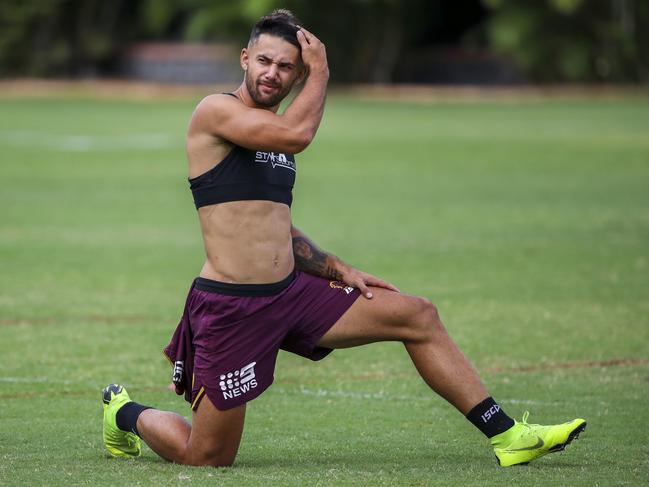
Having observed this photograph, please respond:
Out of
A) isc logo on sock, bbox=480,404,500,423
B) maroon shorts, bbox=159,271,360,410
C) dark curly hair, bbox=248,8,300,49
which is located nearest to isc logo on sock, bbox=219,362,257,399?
maroon shorts, bbox=159,271,360,410

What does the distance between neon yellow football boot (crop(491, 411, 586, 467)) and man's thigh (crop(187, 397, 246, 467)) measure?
1.35m

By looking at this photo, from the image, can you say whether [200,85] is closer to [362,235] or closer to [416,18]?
[416,18]

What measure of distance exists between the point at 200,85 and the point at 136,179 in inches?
1118

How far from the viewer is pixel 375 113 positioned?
133ft

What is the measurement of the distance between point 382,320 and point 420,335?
0.21 metres

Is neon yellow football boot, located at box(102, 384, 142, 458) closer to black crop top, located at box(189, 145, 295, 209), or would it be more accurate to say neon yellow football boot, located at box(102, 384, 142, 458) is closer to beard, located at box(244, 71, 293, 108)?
black crop top, located at box(189, 145, 295, 209)

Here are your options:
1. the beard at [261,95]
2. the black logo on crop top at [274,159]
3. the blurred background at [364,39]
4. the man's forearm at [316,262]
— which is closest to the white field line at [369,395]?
the man's forearm at [316,262]

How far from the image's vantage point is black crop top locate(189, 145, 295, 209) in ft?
23.3

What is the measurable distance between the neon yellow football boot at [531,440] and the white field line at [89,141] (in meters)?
24.6

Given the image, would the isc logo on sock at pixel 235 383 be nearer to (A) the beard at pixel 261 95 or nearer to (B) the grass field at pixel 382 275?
(B) the grass field at pixel 382 275

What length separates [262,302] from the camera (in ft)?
23.3

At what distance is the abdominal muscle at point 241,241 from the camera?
711cm

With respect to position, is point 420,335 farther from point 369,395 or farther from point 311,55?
point 369,395

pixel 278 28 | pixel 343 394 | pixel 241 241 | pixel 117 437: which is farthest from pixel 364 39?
pixel 241 241
